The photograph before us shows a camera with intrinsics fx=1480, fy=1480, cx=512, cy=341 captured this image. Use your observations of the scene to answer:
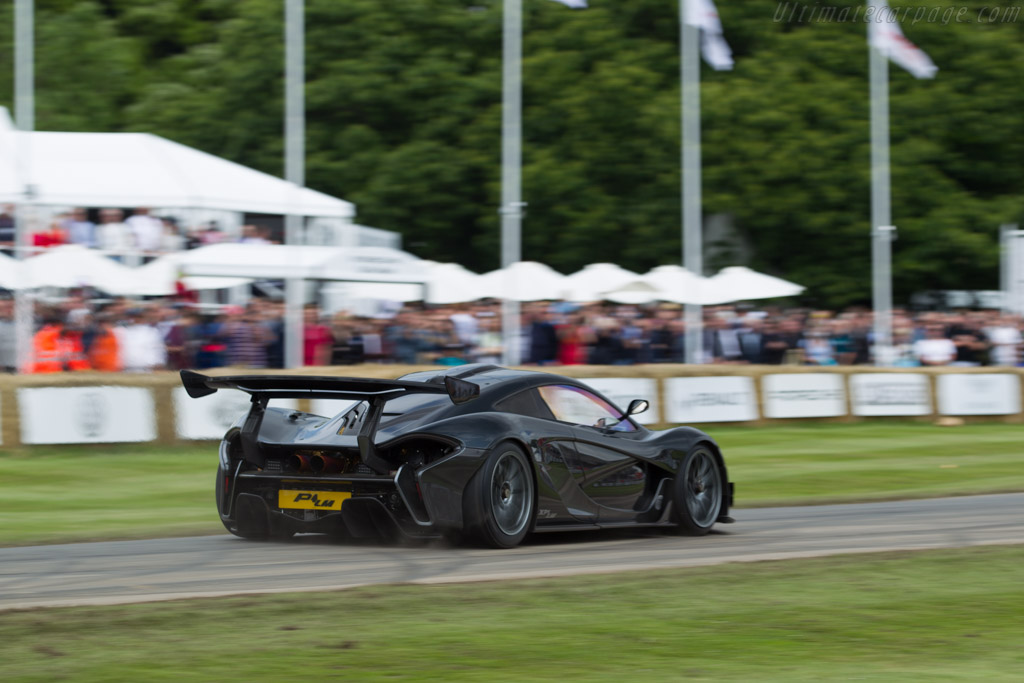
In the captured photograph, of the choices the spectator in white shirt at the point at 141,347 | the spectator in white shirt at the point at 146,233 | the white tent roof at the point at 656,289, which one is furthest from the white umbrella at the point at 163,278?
the white tent roof at the point at 656,289

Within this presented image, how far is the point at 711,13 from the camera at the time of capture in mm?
26906

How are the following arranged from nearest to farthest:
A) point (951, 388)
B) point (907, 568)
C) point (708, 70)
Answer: point (907, 568) → point (951, 388) → point (708, 70)

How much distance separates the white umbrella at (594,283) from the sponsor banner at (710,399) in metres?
8.10

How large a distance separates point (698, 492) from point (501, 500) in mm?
2098

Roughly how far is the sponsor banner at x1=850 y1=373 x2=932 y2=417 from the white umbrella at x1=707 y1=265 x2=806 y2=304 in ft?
22.6

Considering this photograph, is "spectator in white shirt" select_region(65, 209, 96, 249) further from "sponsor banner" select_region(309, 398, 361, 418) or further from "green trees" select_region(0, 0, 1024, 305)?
"green trees" select_region(0, 0, 1024, 305)

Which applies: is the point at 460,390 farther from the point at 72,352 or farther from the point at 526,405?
the point at 72,352

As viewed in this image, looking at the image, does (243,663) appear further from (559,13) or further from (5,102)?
(5,102)

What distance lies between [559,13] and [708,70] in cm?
437

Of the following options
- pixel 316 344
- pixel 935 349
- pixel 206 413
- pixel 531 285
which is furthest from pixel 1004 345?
pixel 206 413

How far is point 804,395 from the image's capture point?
75.2ft

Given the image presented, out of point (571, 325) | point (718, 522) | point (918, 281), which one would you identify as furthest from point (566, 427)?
point (918, 281)

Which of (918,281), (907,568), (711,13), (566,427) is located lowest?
(907,568)

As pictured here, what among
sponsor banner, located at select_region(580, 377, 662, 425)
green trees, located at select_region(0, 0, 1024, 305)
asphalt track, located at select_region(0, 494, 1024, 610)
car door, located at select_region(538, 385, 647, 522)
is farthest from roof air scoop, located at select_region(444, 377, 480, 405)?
green trees, located at select_region(0, 0, 1024, 305)
